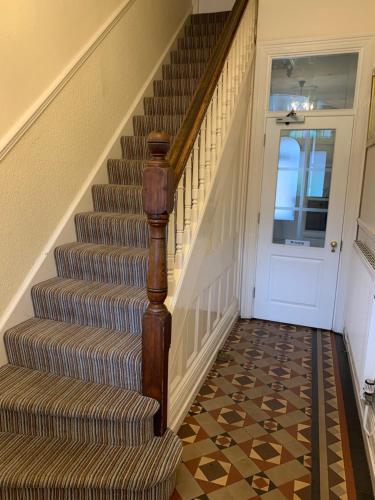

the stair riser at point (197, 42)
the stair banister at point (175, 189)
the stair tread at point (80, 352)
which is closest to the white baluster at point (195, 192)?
the stair banister at point (175, 189)

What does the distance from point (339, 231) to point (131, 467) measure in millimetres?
2578

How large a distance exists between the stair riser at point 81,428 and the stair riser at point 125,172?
1.72 metres

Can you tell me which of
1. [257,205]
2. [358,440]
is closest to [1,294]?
[358,440]

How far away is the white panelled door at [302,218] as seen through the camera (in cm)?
322

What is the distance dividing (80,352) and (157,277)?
0.57 m

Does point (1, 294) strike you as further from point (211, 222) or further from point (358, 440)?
point (358, 440)

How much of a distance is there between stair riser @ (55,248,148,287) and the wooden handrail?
0.65 meters

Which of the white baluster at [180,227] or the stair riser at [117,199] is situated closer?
the white baluster at [180,227]

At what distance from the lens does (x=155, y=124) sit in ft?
10.2

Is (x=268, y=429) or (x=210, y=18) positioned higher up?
(x=210, y=18)

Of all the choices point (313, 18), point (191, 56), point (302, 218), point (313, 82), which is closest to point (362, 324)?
point (302, 218)

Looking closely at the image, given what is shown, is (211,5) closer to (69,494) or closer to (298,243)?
(298,243)

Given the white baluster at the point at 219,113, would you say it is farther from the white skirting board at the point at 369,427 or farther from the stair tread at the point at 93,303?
the white skirting board at the point at 369,427

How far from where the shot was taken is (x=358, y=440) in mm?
2096
